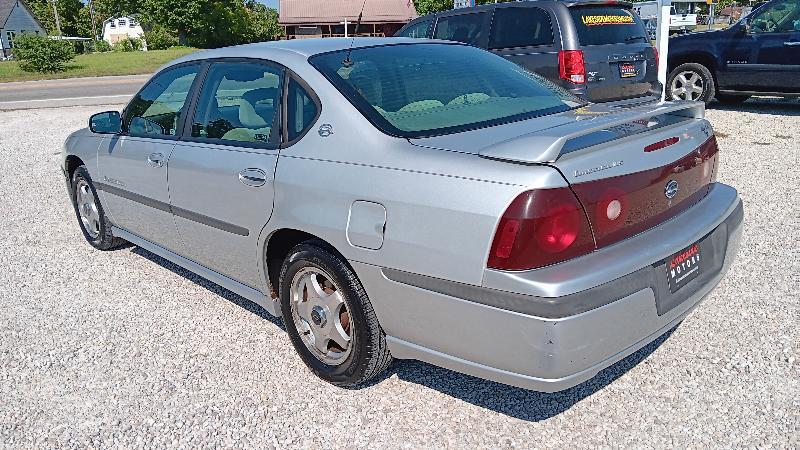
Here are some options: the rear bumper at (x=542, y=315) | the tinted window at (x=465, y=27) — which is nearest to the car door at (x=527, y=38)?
the tinted window at (x=465, y=27)

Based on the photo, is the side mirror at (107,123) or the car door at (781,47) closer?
the side mirror at (107,123)

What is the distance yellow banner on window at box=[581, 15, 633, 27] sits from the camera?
7.71 meters

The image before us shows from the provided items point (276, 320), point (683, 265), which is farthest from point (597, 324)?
point (276, 320)

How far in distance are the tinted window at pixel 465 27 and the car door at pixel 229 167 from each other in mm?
5531

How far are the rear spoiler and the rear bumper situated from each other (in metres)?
0.40

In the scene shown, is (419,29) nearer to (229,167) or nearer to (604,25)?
(604,25)

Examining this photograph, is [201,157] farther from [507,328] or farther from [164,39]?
[164,39]

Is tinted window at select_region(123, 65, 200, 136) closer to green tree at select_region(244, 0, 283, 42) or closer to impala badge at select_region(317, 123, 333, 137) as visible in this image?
impala badge at select_region(317, 123, 333, 137)

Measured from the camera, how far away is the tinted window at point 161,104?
397 centimetres

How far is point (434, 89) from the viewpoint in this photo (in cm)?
325

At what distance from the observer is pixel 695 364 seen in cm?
319

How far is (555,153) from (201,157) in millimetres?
2027

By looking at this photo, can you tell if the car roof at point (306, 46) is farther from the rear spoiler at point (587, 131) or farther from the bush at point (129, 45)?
the bush at point (129, 45)

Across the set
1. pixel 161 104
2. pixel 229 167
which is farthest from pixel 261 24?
pixel 229 167
